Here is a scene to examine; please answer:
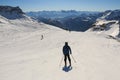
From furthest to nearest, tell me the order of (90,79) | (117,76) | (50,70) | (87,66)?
(87,66)
(50,70)
(117,76)
(90,79)

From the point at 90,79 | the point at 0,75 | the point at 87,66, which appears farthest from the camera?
the point at 87,66

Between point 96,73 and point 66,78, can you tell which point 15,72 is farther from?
point 96,73

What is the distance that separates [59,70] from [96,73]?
2921 mm

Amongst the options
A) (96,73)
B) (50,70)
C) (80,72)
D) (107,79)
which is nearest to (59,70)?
(50,70)

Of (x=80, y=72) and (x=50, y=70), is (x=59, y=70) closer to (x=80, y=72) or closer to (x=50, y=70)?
(x=50, y=70)

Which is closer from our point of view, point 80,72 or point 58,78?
point 58,78

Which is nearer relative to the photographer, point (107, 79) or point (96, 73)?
point (107, 79)

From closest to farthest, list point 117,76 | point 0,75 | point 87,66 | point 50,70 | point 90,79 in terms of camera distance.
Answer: point 90,79
point 117,76
point 0,75
point 50,70
point 87,66

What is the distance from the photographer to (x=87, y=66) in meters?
18.4

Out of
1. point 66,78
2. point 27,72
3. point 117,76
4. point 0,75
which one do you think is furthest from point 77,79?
point 0,75

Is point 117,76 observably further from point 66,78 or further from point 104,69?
point 66,78

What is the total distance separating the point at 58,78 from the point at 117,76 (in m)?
4.01

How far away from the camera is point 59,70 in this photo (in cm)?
1702

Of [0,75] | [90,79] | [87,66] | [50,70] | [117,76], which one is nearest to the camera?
[90,79]
